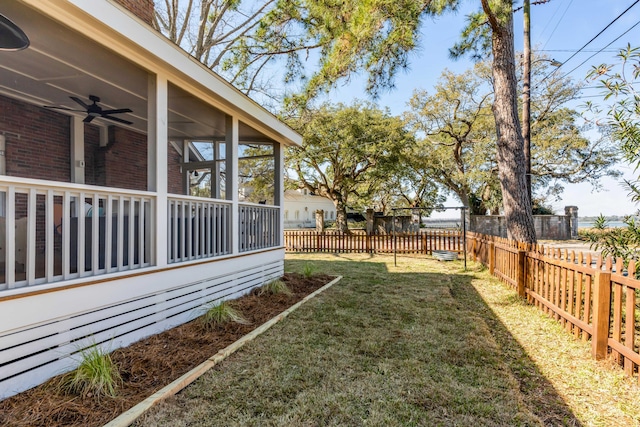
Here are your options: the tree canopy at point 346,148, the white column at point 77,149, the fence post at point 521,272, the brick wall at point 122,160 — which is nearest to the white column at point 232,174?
the white column at point 77,149

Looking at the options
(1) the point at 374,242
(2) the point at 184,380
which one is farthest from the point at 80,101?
(1) the point at 374,242

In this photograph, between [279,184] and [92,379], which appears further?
[279,184]

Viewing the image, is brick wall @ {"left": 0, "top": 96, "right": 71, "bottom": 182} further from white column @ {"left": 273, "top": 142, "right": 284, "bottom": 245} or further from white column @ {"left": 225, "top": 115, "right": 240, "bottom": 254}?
white column @ {"left": 273, "top": 142, "right": 284, "bottom": 245}

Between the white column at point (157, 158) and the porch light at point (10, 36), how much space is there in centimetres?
111

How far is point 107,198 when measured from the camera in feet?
10.1

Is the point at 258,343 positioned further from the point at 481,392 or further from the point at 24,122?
the point at 24,122

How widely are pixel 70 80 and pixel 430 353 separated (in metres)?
5.52

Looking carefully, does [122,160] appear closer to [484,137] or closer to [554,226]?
[484,137]

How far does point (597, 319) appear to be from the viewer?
3121 millimetres

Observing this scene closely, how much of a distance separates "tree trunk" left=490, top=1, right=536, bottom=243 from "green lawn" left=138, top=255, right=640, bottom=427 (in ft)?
9.27

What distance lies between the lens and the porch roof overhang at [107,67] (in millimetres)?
2689

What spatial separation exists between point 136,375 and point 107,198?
160 centimetres

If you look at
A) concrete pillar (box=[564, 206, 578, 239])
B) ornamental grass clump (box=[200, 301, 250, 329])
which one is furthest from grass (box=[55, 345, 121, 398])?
concrete pillar (box=[564, 206, 578, 239])

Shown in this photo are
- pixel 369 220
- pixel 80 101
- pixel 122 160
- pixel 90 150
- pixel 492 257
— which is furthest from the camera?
pixel 369 220
